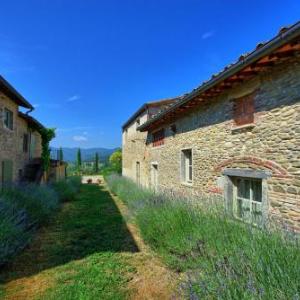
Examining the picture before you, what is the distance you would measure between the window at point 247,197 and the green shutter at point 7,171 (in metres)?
8.10

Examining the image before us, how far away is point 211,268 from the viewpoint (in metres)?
3.45

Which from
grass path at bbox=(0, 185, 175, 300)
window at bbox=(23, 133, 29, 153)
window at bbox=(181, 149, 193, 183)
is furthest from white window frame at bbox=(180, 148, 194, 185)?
window at bbox=(23, 133, 29, 153)

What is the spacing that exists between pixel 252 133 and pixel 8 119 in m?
9.47

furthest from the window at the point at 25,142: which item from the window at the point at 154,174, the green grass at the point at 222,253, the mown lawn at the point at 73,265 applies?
the green grass at the point at 222,253

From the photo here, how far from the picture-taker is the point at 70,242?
7.53 meters

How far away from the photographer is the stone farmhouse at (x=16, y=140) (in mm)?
10492

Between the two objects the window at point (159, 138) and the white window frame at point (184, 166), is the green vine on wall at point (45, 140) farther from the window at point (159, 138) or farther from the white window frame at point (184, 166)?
the white window frame at point (184, 166)

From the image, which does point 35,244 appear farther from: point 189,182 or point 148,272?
point 189,182

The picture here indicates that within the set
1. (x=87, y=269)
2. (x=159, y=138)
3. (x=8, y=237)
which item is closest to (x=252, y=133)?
(x=87, y=269)

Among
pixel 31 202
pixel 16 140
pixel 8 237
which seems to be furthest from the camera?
pixel 16 140

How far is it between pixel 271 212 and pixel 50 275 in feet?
13.3

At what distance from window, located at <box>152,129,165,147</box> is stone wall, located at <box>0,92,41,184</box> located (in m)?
5.95

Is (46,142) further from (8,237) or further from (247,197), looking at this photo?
(247,197)

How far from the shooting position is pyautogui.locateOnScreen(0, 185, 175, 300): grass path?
459 cm
